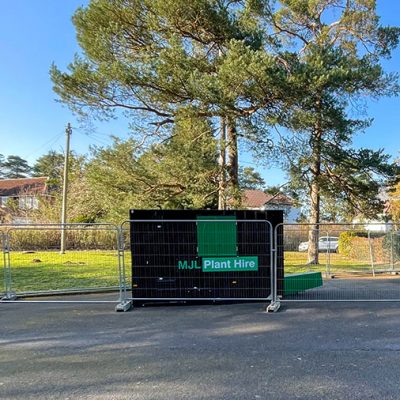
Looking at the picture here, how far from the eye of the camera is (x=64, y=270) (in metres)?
13.6

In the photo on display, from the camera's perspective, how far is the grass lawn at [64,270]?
34.0 ft

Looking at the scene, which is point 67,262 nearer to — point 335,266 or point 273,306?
point 335,266

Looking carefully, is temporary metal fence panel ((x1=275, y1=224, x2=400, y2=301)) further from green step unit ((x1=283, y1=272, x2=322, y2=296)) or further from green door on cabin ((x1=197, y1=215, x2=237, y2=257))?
green door on cabin ((x1=197, y1=215, x2=237, y2=257))

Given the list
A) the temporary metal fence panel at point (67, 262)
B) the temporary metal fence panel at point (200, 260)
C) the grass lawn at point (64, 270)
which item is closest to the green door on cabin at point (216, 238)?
the temporary metal fence panel at point (200, 260)

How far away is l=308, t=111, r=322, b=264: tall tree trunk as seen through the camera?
10471mm

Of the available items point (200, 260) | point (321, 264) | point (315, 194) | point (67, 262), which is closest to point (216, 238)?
point (200, 260)

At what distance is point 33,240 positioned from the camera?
15.3 meters

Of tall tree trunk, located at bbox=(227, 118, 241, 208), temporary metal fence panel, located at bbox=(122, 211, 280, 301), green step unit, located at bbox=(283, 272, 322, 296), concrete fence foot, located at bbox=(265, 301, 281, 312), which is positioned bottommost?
concrete fence foot, located at bbox=(265, 301, 281, 312)

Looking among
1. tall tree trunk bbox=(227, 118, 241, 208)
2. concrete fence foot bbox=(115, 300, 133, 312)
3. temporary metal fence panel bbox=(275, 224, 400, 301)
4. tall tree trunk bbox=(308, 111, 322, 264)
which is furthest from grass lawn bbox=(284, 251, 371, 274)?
tall tree trunk bbox=(227, 118, 241, 208)

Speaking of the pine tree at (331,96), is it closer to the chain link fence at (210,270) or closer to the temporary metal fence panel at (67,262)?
the chain link fence at (210,270)

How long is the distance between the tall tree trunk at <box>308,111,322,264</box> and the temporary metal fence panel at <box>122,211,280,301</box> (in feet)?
10.1

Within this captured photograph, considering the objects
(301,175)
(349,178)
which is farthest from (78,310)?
(349,178)

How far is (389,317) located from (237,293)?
255 centimetres

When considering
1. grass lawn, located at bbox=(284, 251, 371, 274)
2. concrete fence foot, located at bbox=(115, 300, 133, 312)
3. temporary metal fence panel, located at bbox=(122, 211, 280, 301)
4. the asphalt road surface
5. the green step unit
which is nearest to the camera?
the asphalt road surface
